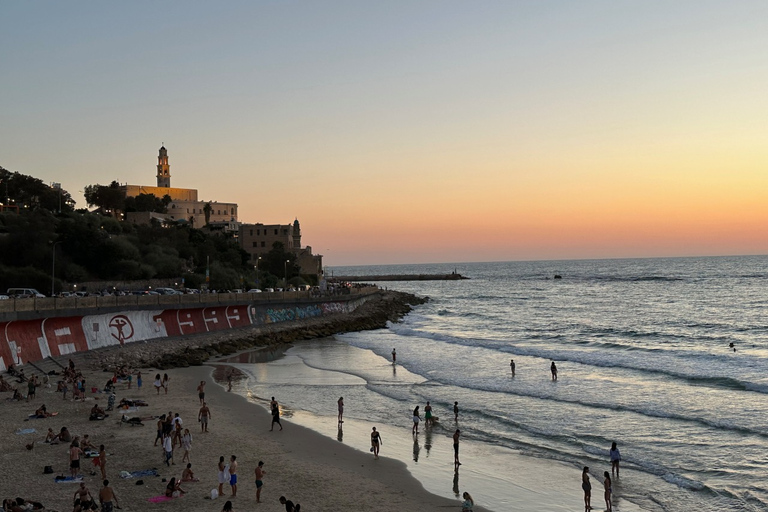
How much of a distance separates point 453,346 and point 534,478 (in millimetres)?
37137

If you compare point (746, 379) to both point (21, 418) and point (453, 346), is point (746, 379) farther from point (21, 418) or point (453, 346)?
point (21, 418)

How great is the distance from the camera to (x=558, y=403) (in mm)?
34188

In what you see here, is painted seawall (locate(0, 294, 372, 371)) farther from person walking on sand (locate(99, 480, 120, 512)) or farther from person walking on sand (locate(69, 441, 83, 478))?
person walking on sand (locate(99, 480, 120, 512))

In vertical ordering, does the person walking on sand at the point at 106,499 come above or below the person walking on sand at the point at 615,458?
above

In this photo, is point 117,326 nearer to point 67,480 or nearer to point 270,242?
point 67,480

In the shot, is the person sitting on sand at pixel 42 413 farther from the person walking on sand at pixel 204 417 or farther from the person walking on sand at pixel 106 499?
the person walking on sand at pixel 106 499

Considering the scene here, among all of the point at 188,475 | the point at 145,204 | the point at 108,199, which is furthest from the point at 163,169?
the point at 188,475

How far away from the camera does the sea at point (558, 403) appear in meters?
21.7

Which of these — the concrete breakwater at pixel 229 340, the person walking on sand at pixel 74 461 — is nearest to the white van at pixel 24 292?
the concrete breakwater at pixel 229 340

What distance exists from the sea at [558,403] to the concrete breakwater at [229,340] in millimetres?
3118

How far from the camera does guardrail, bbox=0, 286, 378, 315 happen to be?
120 feet

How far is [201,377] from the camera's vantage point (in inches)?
1619

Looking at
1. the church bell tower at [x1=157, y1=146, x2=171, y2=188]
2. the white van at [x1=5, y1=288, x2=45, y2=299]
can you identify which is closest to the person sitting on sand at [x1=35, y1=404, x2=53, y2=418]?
the white van at [x1=5, y1=288, x2=45, y2=299]

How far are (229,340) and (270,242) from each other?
2921 inches
